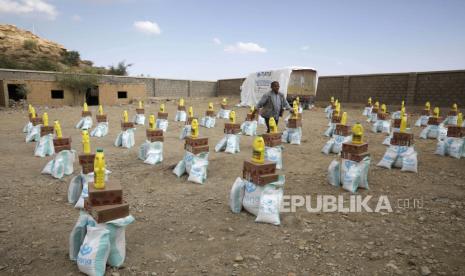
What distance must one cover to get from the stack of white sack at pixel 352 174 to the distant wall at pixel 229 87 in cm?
2114

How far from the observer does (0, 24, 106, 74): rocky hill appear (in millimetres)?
26438

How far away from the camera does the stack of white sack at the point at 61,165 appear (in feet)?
16.6

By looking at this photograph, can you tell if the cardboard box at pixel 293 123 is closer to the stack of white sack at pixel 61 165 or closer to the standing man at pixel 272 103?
the standing man at pixel 272 103

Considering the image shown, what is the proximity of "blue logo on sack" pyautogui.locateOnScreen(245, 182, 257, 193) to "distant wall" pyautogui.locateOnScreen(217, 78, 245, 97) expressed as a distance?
22105 millimetres

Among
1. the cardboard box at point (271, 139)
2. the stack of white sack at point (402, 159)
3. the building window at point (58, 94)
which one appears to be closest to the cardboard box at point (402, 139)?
the stack of white sack at point (402, 159)

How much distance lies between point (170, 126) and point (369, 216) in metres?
9.37

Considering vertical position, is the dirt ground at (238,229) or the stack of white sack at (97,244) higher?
the stack of white sack at (97,244)

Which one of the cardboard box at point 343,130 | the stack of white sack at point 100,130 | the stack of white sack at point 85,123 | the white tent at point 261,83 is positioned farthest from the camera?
the white tent at point 261,83

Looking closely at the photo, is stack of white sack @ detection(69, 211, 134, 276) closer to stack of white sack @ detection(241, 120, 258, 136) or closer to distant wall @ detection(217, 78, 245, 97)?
stack of white sack @ detection(241, 120, 258, 136)

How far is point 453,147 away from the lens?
6445mm

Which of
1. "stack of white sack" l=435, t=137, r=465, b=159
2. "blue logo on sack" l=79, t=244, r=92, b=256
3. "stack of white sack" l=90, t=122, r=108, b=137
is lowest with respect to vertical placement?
"blue logo on sack" l=79, t=244, r=92, b=256

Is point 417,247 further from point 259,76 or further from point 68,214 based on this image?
point 259,76

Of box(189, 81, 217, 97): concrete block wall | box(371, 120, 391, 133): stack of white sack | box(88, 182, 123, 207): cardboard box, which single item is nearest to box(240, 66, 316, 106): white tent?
box(371, 120, 391, 133): stack of white sack

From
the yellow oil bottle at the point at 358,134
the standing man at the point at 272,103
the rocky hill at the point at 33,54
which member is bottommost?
the yellow oil bottle at the point at 358,134
